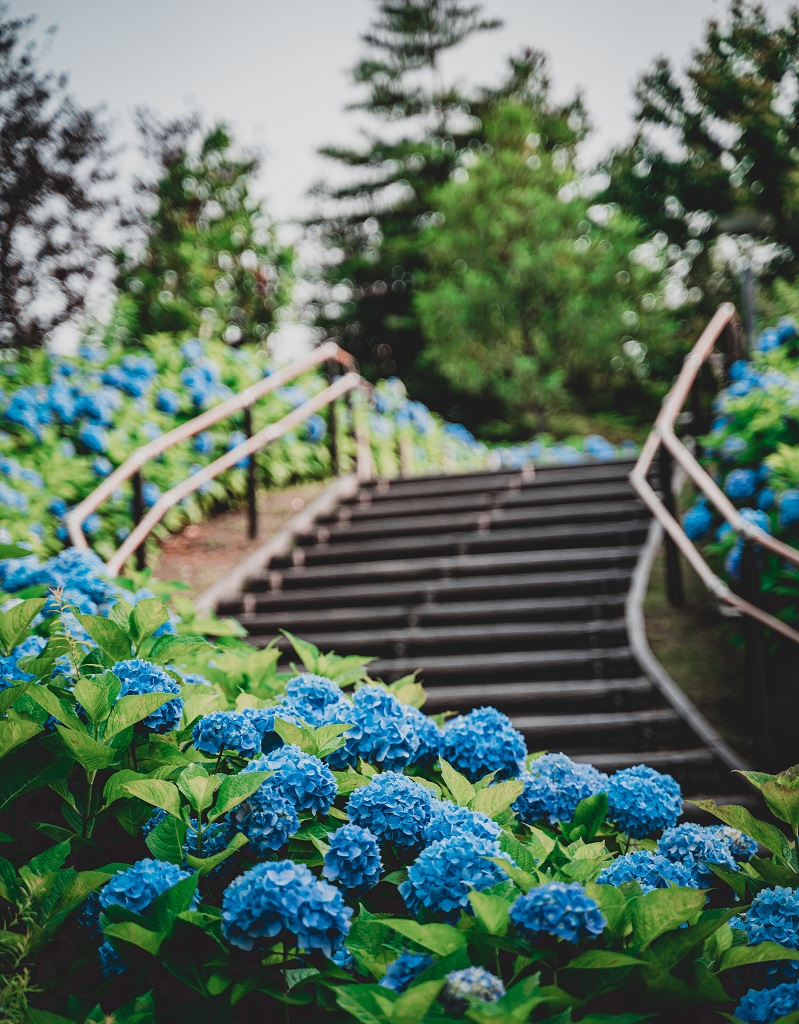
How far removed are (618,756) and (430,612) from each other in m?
1.53

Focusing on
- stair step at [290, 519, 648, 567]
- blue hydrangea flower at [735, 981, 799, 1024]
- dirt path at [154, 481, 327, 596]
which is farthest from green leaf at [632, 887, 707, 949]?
stair step at [290, 519, 648, 567]

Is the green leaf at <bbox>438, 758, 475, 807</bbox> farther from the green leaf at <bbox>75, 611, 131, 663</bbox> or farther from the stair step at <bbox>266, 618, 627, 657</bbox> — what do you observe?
the stair step at <bbox>266, 618, 627, 657</bbox>

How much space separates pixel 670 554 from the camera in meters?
4.39

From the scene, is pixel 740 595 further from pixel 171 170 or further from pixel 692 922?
pixel 171 170

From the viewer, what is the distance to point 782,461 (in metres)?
3.63

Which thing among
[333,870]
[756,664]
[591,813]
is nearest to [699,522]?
[756,664]

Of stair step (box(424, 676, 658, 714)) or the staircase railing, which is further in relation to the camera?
stair step (box(424, 676, 658, 714))

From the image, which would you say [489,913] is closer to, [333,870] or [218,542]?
[333,870]

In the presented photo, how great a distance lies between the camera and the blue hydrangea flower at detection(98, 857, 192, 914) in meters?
1.05

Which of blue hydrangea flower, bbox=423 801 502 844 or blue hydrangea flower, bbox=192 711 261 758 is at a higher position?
blue hydrangea flower, bbox=192 711 261 758

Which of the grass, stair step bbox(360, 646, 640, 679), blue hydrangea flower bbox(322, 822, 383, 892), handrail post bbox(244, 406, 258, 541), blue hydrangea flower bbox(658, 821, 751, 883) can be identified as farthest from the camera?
handrail post bbox(244, 406, 258, 541)

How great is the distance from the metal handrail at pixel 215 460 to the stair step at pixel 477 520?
0.86 meters

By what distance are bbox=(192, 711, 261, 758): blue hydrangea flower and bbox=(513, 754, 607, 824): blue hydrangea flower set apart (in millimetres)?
520

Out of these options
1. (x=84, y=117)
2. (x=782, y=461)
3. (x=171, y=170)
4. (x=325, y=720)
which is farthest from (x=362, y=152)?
(x=325, y=720)
